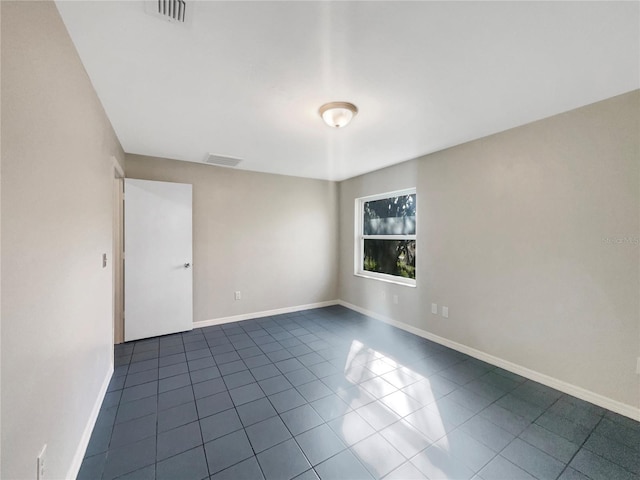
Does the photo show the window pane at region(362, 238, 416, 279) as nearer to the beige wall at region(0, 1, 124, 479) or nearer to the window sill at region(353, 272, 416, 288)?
the window sill at region(353, 272, 416, 288)

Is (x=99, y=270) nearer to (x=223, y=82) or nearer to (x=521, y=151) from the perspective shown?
(x=223, y=82)

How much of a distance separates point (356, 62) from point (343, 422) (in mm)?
2379

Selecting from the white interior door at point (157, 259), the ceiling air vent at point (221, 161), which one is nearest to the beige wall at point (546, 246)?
the ceiling air vent at point (221, 161)

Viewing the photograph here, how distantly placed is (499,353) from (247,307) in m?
3.31

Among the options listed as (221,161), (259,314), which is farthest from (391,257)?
(221,161)

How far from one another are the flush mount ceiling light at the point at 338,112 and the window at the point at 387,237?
1917mm

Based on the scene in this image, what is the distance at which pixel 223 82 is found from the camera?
1.85 metres

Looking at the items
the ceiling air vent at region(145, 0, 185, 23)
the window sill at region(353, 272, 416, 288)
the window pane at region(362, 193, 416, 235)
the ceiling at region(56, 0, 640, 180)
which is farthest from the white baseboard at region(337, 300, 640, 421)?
the ceiling air vent at region(145, 0, 185, 23)

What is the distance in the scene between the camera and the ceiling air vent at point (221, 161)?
3471mm

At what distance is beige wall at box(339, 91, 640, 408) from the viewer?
6.42 ft

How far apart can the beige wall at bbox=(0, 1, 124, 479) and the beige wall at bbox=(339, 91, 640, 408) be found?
3.32 meters

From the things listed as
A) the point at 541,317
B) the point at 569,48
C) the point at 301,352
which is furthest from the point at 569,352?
the point at 301,352

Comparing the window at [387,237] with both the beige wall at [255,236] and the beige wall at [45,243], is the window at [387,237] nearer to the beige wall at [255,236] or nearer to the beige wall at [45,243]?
the beige wall at [255,236]

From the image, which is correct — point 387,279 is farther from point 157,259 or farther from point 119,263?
point 119,263
